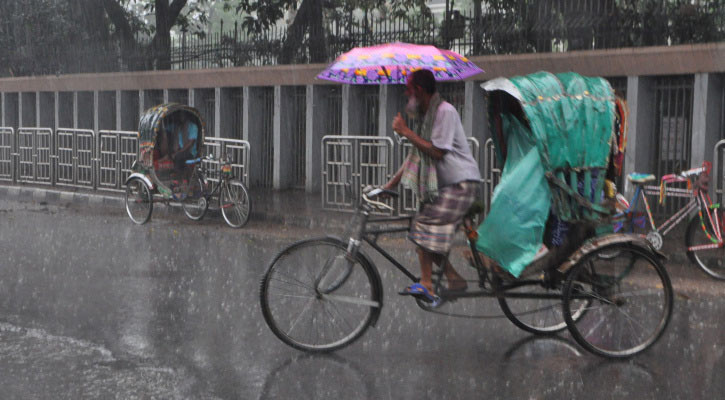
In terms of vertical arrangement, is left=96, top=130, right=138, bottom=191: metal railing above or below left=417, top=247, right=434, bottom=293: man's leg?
above

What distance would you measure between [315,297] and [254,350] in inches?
21.4

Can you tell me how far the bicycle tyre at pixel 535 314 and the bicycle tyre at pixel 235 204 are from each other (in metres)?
7.02

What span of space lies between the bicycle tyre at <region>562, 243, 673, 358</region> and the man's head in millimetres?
1414

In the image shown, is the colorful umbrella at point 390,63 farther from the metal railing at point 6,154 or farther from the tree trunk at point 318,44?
the metal railing at point 6,154

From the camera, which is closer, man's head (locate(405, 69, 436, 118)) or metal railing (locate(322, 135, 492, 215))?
man's head (locate(405, 69, 436, 118))

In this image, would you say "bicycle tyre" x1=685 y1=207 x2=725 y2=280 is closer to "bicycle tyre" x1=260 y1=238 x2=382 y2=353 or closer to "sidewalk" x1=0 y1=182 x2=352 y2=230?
"bicycle tyre" x1=260 y1=238 x2=382 y2=353

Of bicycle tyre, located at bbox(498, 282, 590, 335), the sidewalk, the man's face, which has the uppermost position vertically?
the man's face

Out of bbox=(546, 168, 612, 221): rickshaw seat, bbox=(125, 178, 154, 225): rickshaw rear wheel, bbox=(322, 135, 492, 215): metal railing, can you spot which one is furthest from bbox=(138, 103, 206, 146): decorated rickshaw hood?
bbox=(546, 168, 612, 221): rickshaw seat

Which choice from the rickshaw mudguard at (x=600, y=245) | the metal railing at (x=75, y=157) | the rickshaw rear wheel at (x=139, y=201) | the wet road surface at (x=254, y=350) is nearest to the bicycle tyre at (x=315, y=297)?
the wet road surface at (x=254, y=350)

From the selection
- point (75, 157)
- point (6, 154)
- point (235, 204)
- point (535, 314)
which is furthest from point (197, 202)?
point (6, 154)

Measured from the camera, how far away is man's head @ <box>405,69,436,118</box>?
6.21m

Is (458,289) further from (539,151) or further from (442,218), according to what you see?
(539,151)

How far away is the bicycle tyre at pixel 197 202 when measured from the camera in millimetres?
13883

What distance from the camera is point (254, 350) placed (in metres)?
6.13
